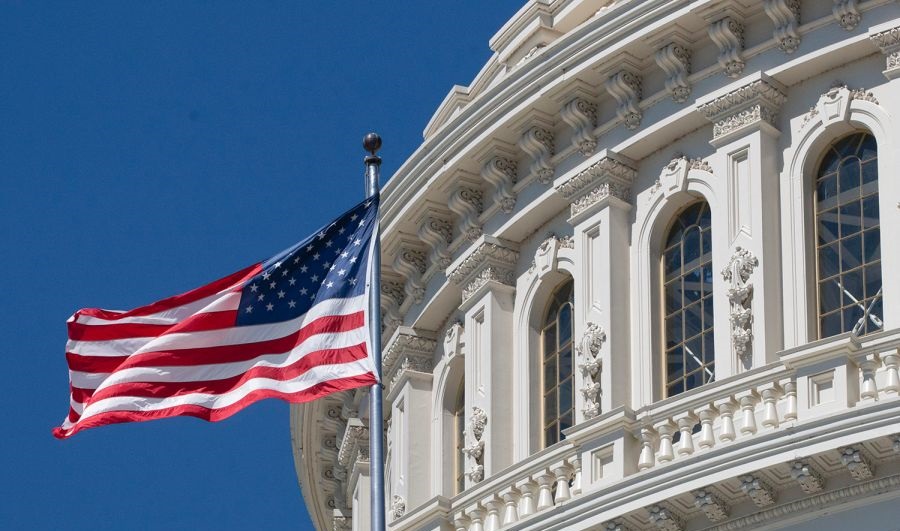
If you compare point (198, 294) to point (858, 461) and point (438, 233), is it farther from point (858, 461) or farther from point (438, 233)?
point (438, 233)

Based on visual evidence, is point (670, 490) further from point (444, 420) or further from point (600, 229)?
point (444, 420)

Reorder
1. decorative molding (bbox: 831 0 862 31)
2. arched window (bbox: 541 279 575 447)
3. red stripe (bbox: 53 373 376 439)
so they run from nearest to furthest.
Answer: red stripe (bbox: 53 373 376 439)
decorative molding (bbox: 831 0 862 31)
arched window (bbox: 541 279 575 447)

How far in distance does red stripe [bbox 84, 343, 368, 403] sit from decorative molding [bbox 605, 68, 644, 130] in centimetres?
887

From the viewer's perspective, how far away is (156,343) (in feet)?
106

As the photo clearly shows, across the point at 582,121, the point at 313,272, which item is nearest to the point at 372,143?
the point at 313,272

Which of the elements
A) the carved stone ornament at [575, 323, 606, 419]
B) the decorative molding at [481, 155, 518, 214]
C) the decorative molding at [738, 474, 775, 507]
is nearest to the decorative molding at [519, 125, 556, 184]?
the decorative molding at [481, 155, 518, 214]

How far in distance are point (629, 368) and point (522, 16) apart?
270 inches

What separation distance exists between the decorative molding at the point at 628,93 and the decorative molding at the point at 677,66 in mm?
620

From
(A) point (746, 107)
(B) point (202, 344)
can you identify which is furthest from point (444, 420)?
(B) point (202, 344)

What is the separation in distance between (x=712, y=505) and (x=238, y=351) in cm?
578

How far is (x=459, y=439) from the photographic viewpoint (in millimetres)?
42312

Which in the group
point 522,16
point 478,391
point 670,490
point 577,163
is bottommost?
point 670,490

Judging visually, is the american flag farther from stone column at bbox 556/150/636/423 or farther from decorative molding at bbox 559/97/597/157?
decorative molding at bbox 559/97/597/157

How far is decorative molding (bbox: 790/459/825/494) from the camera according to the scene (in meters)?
33.1
